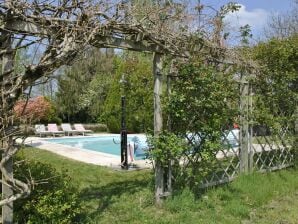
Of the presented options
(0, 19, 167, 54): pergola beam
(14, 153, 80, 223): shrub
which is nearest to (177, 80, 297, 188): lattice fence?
(0, 19, 167, 54): pergola beam

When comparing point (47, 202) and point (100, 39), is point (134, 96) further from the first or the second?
point (47, 202)

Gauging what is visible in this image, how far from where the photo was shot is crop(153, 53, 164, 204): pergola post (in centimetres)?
647

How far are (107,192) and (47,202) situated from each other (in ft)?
8.45

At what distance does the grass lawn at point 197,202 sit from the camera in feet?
19.2

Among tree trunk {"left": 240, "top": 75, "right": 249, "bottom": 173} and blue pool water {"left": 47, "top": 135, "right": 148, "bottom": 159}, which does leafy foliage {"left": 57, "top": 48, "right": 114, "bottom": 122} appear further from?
tree trunk {"left": 240, "top": 75, "right": 249, "bottom": 173}

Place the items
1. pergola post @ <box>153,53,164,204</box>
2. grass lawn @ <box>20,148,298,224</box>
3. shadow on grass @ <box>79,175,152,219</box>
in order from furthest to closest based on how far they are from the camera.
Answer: pergola post @ <box>153,53,164,204</box> < shadow on grass @ <box>79,175,152,219</box> < grass lawn @ <box>20,148,298,224</box>

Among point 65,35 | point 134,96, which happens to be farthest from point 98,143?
point 65,35

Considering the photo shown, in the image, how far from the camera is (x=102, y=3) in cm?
528

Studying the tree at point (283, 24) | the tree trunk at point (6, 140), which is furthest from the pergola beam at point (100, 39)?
the tree at point (283, 24)

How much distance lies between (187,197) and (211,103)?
5.33 ft

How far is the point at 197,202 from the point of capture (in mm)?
6438

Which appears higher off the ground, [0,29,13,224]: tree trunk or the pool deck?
[0,29,13,224]: tree trunk

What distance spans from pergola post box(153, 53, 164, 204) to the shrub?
5.17ft

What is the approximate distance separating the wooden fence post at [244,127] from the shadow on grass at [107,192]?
2.12 metres
